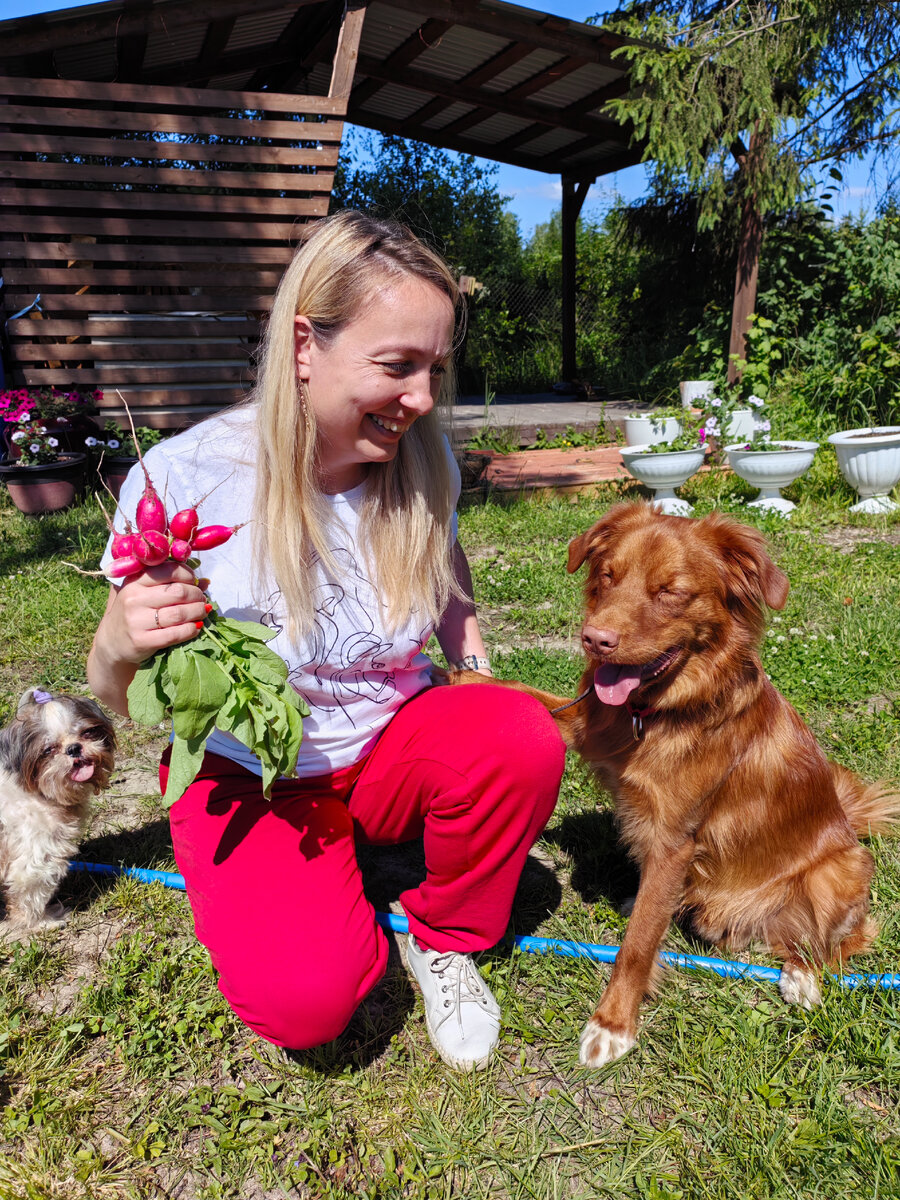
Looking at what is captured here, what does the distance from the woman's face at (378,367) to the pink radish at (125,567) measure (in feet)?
2.10

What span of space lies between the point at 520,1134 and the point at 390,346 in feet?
6.14

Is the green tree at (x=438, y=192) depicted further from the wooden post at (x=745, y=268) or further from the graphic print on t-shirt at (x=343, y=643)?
the graphic print on t-shirt at (x=343, y=643)

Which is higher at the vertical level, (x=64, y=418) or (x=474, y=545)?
(x=64, y=418)

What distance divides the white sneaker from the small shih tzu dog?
1226 millimetres

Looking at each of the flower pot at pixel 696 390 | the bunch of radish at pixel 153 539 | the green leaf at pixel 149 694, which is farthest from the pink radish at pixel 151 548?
the flower pot at pixel 696 390

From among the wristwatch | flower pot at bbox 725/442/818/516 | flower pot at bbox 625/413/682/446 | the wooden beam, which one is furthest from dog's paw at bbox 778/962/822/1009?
the wooden beam

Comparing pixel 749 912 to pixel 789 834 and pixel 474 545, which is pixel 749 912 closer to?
pixel 789 834

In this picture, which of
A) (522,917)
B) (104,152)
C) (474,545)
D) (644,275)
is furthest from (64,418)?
(644,275)

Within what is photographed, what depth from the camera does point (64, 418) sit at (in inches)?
276

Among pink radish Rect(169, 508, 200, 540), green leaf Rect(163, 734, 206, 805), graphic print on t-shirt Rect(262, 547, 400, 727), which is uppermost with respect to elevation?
pink radish Rect(169, 508, 200, 540)

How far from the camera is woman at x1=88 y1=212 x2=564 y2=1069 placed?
→ 1.90 m

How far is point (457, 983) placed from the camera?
2.11 meters

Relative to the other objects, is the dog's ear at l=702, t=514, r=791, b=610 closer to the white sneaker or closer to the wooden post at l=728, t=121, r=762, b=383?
the white sneaker

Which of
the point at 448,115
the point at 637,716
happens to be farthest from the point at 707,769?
the point at 448,115
